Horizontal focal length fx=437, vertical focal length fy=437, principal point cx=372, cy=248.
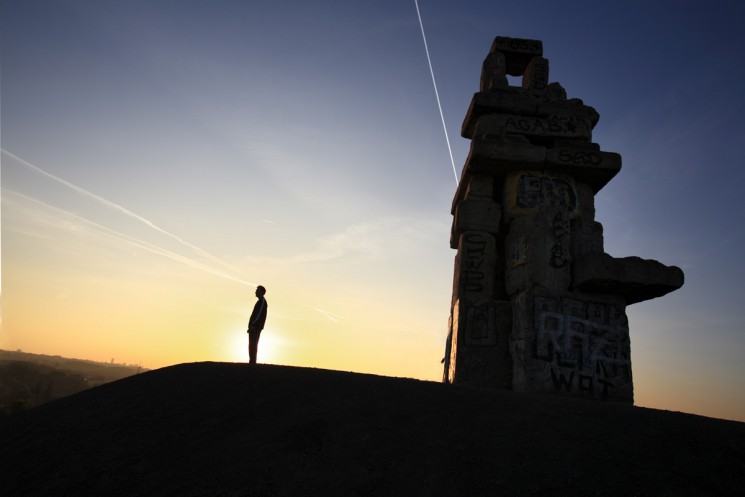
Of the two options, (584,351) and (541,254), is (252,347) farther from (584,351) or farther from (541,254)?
(584,351)

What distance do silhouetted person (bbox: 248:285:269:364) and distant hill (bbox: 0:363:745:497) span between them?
9.83 ft

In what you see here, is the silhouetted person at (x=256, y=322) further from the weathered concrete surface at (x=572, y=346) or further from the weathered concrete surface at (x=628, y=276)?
the weathered concrete surface at (x=628, y=276)

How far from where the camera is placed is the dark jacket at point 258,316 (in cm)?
871

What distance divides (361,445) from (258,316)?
5340mm

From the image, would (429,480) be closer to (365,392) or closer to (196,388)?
(365,392)

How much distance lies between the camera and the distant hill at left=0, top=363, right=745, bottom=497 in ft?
11.2

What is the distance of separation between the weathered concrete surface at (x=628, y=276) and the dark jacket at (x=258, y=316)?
19.5 ft

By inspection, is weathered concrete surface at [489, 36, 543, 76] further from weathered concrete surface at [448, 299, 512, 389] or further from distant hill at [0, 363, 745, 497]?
distant hill at [0, 363, 745, 497]

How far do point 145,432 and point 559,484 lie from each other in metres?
3.97

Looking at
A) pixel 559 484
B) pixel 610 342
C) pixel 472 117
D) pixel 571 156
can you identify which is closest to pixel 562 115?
pixel 571 156

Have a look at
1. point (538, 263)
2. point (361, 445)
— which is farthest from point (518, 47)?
point (361, 445)

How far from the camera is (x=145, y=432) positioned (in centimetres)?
453

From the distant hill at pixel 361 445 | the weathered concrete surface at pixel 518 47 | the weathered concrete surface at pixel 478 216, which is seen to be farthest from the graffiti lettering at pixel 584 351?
the weathered concrete surface at pixel 518 47

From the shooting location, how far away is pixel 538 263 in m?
7.62
